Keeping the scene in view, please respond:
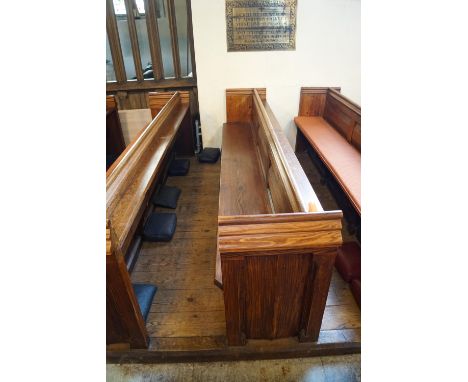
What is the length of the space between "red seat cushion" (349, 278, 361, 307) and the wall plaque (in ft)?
8.48

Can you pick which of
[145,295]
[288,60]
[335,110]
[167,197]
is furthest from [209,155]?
[145,295]

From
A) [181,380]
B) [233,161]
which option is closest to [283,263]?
[181,380]

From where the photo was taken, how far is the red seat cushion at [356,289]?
1635mm

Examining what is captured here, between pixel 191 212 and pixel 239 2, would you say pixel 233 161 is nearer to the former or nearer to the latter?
pixel 191 212

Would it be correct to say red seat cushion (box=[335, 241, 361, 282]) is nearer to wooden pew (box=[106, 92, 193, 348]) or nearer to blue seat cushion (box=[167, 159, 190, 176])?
wooden pew (box=[106, 92, 193, 348])

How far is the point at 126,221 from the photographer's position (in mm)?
1420

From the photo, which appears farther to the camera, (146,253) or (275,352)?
(146,253)

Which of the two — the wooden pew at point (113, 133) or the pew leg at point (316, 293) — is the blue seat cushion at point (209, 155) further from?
the pew leg at point (316, 293)

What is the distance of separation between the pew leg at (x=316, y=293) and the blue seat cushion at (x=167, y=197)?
1.58 m

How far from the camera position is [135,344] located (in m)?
1.42

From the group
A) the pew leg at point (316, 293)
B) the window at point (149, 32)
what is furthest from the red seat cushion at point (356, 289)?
the window at point (149, 32)

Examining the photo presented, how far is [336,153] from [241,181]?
955mm

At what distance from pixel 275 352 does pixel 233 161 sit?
149cm

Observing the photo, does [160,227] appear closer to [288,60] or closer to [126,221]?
[126,221]
